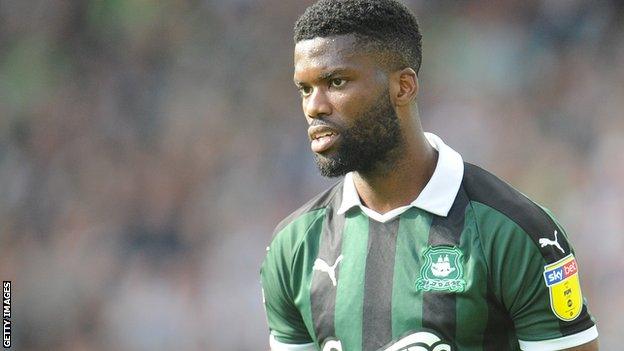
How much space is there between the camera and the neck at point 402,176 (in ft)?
8.00

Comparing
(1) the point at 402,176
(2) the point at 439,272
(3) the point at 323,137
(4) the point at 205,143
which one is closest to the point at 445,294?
(2) the point at 439,272

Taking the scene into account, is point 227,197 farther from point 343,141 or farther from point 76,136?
point 343,141

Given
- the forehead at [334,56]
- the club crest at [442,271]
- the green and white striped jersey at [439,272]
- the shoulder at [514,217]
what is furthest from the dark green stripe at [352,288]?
the forehead at [334,56]

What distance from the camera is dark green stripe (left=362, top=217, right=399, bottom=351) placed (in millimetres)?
2393

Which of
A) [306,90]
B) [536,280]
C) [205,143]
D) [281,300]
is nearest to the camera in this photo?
[536,280]

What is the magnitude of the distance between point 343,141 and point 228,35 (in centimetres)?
303

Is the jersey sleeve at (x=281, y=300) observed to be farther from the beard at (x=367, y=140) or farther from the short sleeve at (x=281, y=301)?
the beard at (x=367, y=140)

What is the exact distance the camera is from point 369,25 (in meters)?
2.36

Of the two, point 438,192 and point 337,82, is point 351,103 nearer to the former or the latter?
point 337,82

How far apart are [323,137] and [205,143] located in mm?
2933

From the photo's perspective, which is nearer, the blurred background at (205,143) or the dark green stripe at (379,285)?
the dark green stripe at (379,285)

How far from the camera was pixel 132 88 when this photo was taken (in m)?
5.20

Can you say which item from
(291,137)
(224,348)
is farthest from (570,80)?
(224,348)

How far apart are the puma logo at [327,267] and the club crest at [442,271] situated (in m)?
0.21
